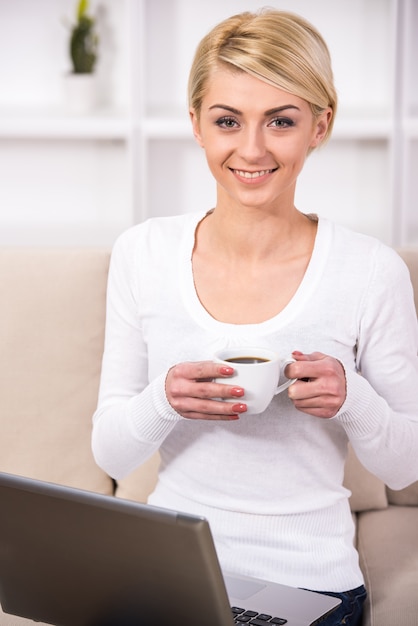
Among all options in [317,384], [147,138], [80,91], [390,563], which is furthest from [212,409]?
[80,91]

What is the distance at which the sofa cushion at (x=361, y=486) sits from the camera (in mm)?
1811

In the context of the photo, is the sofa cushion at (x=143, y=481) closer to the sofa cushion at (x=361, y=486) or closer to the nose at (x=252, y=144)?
the sofa cushion at (x=361, y=486)

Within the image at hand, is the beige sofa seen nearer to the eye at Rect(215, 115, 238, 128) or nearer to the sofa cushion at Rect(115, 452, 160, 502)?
the sofa cushion at Rect(115, 452, 160, 502)

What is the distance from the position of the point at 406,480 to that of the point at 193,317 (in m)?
0.41

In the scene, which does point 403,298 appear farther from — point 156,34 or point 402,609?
point 156,34

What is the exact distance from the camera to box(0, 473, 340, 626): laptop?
3.25 feet

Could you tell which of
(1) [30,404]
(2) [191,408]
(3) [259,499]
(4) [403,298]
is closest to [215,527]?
(3) [259,499]

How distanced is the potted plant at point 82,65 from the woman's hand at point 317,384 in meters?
1.69

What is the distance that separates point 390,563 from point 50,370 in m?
0.73

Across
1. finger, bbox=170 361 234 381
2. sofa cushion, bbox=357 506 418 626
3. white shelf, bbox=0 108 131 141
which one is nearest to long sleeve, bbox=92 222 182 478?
finger, bbox=170 361 234 381

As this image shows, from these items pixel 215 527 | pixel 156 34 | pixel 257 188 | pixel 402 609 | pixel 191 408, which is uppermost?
pixel 156 34

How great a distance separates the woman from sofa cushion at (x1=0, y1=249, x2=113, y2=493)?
350 mm

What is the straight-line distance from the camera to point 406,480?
4.69 ft

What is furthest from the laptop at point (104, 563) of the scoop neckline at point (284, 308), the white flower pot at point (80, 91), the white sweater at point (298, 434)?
the white flower pot at point (80, 91)
